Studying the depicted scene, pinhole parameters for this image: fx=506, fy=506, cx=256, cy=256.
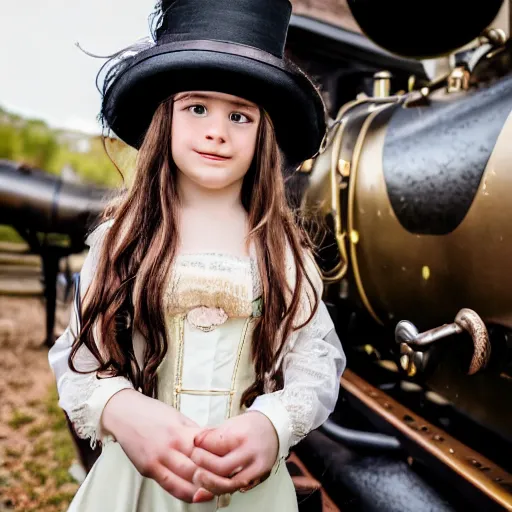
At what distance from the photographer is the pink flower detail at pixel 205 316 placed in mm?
650

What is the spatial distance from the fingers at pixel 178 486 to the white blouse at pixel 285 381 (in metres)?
0.11

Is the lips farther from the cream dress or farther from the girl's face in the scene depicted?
the cream dress

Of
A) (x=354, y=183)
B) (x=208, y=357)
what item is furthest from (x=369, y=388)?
(x=208, y=357)

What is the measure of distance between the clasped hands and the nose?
1.06ft

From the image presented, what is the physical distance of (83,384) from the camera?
2.04 ft

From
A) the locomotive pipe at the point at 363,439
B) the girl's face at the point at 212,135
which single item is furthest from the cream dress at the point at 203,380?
the locomotive pipe at the point at 363,439

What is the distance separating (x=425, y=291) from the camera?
109 cm

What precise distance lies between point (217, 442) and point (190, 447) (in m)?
0.03

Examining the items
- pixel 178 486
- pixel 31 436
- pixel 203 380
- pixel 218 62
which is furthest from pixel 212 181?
pixel 31 436

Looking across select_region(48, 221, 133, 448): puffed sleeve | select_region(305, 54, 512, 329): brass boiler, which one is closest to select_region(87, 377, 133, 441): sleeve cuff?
select_region(48, 221, 133, 448): puffed sleeve

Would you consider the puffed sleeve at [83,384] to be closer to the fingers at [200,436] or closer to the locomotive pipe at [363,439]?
the fingers at [200,436]

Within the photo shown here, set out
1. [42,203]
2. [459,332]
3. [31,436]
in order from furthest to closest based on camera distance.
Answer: [42,203] < [31,436] < [459,332]

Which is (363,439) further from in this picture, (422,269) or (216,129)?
(216,129)

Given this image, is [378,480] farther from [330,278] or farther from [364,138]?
[364,138]
